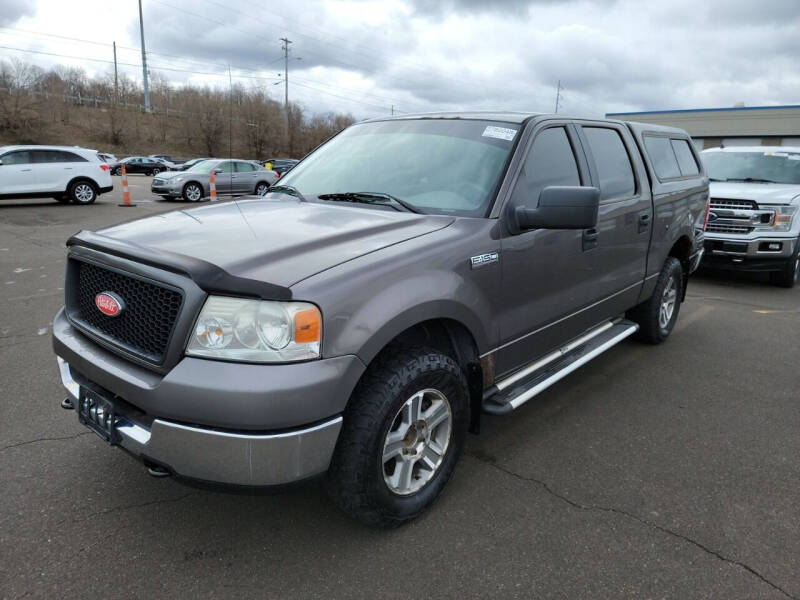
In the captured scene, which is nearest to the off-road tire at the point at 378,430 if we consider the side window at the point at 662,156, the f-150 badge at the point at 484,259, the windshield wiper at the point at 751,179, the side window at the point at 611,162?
the f-150 badge at the point at 484,259

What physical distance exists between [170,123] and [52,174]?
7456 centimetres

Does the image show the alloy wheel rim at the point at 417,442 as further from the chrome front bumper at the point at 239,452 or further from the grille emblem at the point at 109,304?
the grille emblem at the point at 109,304

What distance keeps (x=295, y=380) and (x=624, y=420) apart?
2515 mm

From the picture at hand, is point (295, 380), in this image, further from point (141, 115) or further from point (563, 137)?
point (141, 115)

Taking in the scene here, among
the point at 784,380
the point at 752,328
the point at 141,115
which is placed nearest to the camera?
the point at 784,380

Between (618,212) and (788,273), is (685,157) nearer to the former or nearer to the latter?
(618,212)

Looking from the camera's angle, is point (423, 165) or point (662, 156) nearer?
point (423, 165)

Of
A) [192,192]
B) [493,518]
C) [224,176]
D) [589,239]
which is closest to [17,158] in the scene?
[192,192]

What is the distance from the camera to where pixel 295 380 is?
1.97 m

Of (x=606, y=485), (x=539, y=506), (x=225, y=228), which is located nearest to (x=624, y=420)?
(x=606, y=485)

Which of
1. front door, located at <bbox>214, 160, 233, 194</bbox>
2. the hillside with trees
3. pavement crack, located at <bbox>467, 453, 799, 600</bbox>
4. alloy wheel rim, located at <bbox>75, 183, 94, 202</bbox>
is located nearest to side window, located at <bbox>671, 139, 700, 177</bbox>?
pavement crack, located at <bbox>467, 453, 799, 600</bbox>

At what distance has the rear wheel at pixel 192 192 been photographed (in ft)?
59.4

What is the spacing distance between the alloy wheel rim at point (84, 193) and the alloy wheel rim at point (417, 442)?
1616 cm

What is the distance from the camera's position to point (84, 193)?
625 inches
